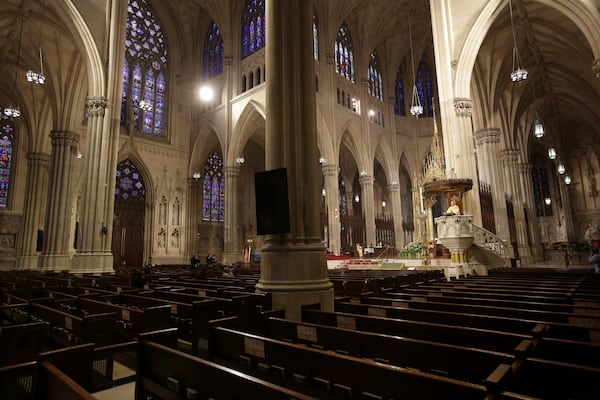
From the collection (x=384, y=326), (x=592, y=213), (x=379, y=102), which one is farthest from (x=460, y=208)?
(x=592, y=213)

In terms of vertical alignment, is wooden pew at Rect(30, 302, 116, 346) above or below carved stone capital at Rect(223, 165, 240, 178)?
below

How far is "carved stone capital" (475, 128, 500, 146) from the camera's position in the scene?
67.7 feet

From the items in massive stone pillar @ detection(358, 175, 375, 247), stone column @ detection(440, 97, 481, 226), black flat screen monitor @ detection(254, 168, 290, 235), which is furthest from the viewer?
massive stone pillar @ detection(358, 175, 375, 247)

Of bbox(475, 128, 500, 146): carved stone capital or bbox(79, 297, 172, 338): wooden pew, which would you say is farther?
bbox(475, 128, 500, 146): carved stone capital

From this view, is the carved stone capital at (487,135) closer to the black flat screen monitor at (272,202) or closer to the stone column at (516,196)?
the stone column at (516,196)

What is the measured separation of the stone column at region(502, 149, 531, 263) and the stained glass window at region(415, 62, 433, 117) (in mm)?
9160

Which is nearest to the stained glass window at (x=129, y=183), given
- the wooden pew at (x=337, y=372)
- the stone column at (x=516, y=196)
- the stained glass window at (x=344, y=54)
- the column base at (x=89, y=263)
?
the column base at (x=89, y=263)

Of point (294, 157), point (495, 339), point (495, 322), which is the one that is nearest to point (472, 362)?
point (495, 339)

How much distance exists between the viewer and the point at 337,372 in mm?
1965

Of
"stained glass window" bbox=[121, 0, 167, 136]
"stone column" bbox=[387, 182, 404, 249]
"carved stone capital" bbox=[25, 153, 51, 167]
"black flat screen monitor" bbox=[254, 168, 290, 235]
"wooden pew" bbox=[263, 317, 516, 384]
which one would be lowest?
"wooden pew" bbox=[263, 317, 516, 384]

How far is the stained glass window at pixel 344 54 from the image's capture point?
25297 millimetres

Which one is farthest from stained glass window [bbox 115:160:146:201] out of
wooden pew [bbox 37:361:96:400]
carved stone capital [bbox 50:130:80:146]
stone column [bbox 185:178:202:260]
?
wooden pew [bbox 37:361:96:400]

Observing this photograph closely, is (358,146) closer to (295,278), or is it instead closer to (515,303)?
(295,278)

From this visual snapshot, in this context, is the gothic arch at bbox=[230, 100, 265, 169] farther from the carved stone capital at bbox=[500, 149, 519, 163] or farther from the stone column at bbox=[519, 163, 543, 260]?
the stone column at bbox=[519, 163, 543, 260]
